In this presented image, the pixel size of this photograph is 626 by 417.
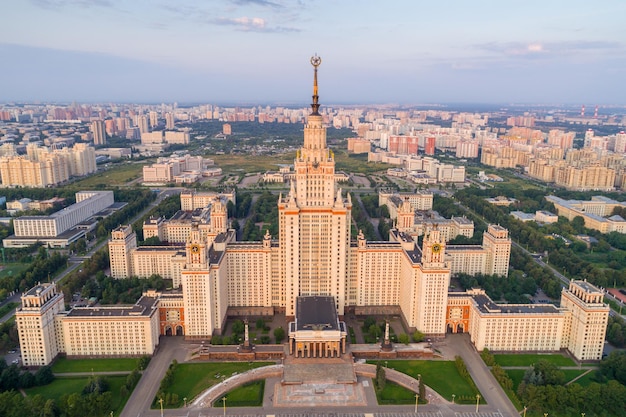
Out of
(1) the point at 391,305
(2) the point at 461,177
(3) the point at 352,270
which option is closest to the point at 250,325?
(3) the point at 352,270

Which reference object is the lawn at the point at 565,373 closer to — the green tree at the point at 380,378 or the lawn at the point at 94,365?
the green tree at the point at 380,378

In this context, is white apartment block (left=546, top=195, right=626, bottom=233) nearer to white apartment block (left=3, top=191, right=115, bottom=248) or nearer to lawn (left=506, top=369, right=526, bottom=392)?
lawn (left=506, top=369, right=526, bottom=392)

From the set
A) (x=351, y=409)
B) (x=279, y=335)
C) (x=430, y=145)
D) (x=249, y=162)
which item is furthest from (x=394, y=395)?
(x=430, y=145)

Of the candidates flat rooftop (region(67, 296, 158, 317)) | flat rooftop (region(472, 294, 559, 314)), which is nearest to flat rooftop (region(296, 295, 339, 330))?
flat rooftop (region(67, 296, 158, 317))

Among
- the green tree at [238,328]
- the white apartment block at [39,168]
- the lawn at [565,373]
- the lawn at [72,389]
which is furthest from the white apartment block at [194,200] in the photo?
the lawn at [565,373]

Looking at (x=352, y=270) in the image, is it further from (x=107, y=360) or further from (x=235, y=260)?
(x=107, y=360)
